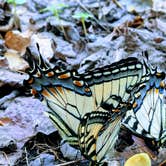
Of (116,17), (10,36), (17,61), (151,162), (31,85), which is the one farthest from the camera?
(116,17)

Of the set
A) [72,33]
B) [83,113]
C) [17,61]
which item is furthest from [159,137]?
[72,33]

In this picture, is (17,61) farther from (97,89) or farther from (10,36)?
(97,89)

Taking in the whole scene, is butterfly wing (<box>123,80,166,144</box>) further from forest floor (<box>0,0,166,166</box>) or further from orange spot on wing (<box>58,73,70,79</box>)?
orange spot on wing (<box>58,73,70,79</box>)

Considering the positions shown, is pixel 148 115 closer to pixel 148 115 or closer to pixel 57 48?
pixel 148 115

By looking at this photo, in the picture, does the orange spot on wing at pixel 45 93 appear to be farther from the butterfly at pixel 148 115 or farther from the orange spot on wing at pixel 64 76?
the butterfly at pixel 148 115

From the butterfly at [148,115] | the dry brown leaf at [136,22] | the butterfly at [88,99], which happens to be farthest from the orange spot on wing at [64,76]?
the dry brown leaf at [136,22]

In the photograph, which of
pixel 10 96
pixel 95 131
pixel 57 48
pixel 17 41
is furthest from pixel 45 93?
pixel 57 48
